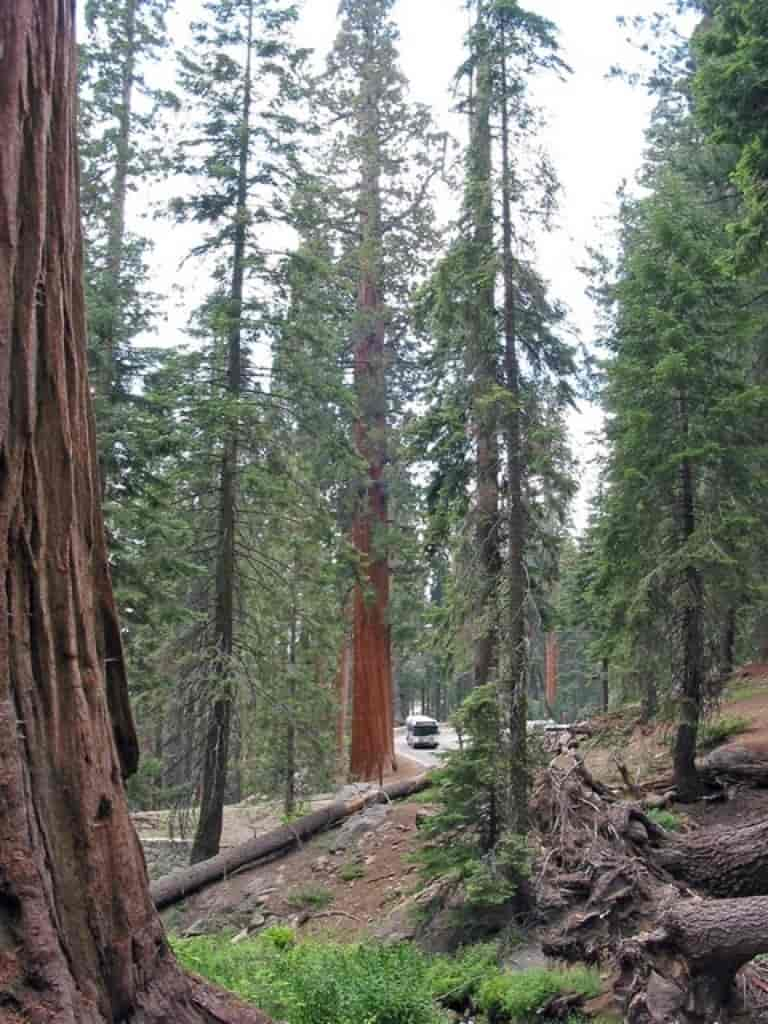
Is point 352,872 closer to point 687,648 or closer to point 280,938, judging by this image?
point 280,938

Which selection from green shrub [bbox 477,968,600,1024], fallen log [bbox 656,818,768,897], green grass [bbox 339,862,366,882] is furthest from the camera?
green grass [bbox 339,862,366,882]

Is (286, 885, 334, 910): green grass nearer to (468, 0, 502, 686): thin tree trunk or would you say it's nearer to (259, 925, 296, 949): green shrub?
(259, 925, 296, 949): green shrub

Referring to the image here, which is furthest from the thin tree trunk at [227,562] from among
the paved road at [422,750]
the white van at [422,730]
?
the white van at [422,730]

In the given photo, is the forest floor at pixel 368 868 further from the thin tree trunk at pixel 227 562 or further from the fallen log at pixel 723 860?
the fallen log at pixel 723 860

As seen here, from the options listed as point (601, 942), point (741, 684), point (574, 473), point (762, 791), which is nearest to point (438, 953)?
point (601, 942)

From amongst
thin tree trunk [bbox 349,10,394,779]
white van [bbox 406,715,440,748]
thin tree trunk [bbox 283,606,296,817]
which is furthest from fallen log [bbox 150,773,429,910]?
white van [bbox 406,715,440,748]

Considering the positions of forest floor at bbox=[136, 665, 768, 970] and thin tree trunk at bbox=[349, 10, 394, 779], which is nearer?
forest floor at bbox=[136, 665, 768, 970]

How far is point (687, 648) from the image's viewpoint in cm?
1155

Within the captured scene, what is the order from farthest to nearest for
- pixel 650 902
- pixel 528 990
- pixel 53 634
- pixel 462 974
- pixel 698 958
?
1. pixel 462 974
2. pixel 650 902
3. pixel 528 990
4. pixel 698 958
5. pixel 53 634

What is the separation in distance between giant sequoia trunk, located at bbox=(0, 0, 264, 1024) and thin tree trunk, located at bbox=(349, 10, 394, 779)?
13.9 meters

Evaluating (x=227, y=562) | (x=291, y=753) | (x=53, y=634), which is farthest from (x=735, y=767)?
(x=53, y=634)

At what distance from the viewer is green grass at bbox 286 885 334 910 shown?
1161 cm

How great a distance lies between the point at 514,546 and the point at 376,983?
5.73 metres

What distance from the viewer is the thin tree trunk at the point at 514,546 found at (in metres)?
9.70
